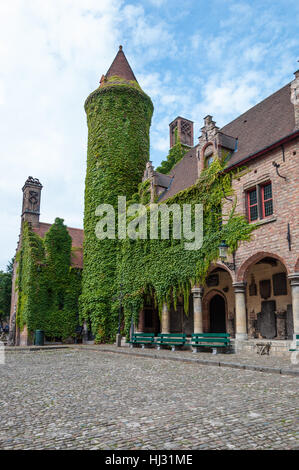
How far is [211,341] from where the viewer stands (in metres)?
15.8

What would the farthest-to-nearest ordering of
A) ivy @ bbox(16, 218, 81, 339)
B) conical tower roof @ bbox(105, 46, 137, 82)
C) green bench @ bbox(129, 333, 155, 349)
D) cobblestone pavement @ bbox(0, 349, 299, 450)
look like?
conical tower roof @ bbox(105, 46, 137, 82)
ivy @ bbox(16, 218, 81, 339)
green bench @ bbox(129, 333, 155, 349)
cobblestone pavement @ bbox(0, 349, 299, 450)

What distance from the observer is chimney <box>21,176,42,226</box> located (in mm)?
34562

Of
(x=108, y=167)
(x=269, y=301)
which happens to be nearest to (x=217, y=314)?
(x=269, y=301)

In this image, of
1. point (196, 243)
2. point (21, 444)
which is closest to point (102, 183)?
point (196, 243)

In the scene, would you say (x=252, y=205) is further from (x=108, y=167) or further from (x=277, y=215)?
(x=108, y=167)

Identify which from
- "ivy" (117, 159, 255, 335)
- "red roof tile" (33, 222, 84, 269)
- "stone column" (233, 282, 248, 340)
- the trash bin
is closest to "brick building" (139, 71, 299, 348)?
"stone column" (233, 282, 248, 340)

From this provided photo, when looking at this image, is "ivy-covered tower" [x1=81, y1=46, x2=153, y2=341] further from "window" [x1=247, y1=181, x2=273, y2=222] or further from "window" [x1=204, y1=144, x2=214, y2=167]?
"window" [x1=247, y1=181, x2=273, y2=222]

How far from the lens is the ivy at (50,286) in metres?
28.5

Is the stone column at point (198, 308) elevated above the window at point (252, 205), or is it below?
below

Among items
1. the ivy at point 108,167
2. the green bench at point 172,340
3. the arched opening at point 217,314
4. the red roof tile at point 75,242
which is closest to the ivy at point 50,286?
the red roof tile at point 75,242

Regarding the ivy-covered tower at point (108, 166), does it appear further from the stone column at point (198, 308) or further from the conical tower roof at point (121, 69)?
the stone column at point (198, 308)

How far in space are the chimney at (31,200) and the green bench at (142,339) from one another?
1679cm

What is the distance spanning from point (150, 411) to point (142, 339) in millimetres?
14553

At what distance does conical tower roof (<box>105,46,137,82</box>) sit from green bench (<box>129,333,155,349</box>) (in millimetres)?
20768
